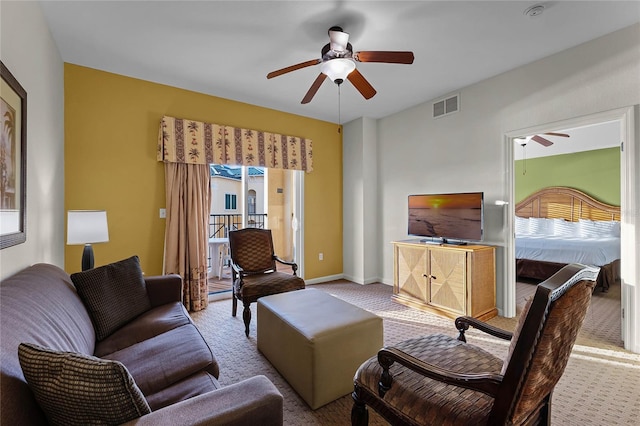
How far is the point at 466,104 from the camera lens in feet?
12.1

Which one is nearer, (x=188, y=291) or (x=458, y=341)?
(x=458, y=341)

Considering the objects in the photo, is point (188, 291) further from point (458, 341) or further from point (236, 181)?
point (458, 341)

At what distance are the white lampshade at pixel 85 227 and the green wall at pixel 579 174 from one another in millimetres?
7917

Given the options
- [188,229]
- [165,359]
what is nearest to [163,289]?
[165,359]

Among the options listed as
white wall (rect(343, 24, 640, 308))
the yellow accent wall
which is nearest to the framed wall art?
the yellow accent wall

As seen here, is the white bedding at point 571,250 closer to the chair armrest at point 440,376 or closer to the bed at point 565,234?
the bed at point 565,234

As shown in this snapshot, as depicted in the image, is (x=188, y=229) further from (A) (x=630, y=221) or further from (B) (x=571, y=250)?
(B) (x=571, y=250)

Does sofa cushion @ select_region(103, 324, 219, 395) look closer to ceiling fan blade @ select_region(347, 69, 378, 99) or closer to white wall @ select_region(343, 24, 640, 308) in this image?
ceiling fan blade @ select_region(347, 69, 378, 99)

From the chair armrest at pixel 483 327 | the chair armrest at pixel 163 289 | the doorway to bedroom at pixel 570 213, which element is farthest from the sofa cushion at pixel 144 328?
the doorway to bedroom at pixel 570 213

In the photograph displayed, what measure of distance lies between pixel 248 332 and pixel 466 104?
370 centimetres

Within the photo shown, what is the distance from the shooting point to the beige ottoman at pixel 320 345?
1826 mm

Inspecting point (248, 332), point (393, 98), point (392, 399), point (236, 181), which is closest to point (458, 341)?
point (392, 399)

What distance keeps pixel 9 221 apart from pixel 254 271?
223 cm

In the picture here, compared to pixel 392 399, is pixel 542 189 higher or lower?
higher
